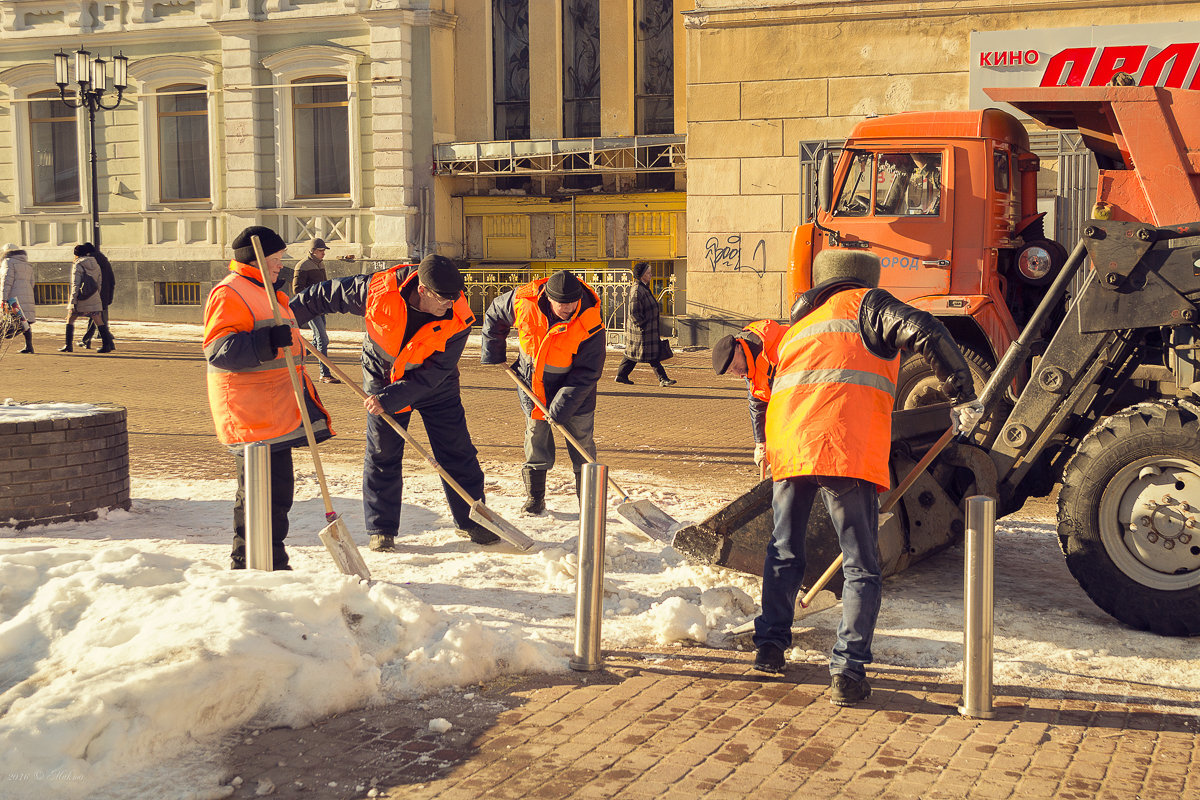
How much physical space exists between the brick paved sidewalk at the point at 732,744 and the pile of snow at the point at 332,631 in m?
0.16

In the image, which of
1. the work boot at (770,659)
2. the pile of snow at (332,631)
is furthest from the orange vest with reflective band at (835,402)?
the pile of snow at (332,631)

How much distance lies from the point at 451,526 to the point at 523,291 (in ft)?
4.99

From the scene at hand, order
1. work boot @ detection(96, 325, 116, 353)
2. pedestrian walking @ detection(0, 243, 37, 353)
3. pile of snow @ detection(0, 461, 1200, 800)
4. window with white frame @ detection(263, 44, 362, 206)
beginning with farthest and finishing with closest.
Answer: window with white frame @ detection(263, 44, 362, 206) < work boot @ detection(96, 325, 116, 353) < pedestrian walking @ detection(0, 243, 37, 353) < pile of snow @ detection(0, 461, 1200, 800)

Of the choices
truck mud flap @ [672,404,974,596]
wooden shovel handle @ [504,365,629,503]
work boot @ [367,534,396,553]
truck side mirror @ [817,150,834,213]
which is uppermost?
truck side mirror @ [817,150,834,213]

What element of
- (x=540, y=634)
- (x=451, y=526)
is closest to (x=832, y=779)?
(x=540, y=634)

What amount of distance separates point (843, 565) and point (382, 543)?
3.01 meters

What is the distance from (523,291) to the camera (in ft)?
25.4

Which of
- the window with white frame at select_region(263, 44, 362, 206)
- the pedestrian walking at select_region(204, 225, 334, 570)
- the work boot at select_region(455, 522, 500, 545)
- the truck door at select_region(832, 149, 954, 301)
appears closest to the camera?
the pedestrian walking at select_region(204, 225, 334, 570)

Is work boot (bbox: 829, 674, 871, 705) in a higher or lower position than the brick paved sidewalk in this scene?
higher

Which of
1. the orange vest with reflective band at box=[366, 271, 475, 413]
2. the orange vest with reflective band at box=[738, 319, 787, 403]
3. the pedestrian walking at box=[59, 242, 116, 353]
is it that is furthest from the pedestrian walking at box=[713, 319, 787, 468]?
the pedestrian walking at box=[59, 242, 116, 353]

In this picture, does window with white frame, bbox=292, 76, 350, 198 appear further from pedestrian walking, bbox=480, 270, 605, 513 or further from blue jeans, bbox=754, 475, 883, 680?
blue jeans, bbox=754, 475, 883, 680

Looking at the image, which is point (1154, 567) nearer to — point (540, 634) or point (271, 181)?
point (540, 634)

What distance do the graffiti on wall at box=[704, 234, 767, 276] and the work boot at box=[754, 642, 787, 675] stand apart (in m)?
14.6

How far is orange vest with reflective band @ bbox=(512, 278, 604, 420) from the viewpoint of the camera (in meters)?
7.68
